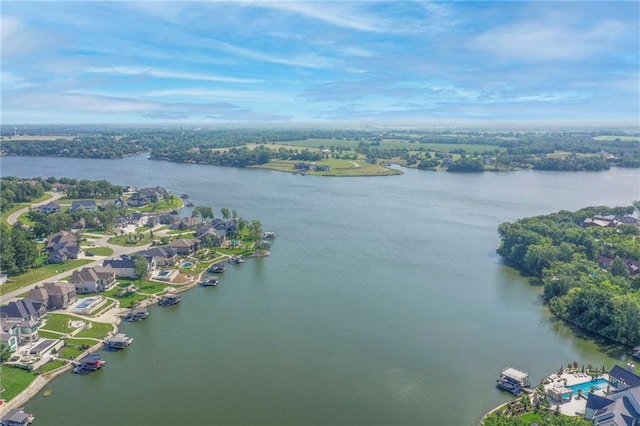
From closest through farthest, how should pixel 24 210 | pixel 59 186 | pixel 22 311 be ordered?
pixel 22 311 → pixel 24 210 → pixel 59 186

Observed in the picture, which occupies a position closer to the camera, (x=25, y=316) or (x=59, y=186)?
(x=25, y=316)

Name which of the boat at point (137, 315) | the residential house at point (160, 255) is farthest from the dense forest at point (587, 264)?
the residential house at point (160, 255)

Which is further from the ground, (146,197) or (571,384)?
A: (146,197)

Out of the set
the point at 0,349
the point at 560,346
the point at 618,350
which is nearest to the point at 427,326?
the point at 560,346

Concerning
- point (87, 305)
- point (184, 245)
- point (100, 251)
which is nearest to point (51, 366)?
point (87, 305)

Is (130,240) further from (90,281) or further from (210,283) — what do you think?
(210,283)

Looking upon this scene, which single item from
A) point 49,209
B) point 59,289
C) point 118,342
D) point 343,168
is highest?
point 343,168

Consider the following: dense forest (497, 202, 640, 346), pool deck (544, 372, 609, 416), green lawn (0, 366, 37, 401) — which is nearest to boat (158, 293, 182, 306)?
green lawn (0, 366, 37, 401)

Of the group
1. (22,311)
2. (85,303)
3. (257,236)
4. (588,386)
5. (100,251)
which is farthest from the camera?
(257,236)

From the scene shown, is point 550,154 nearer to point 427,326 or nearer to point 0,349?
point 427,326
